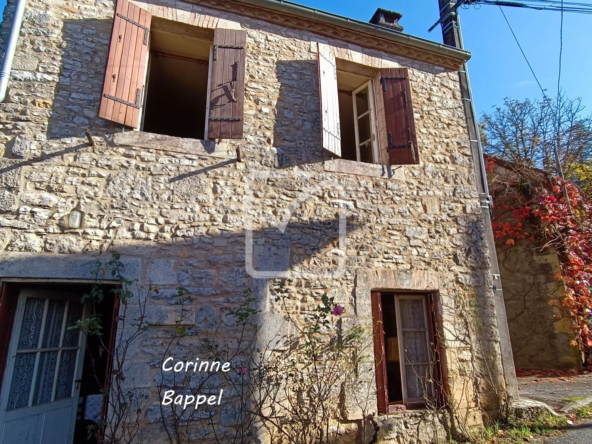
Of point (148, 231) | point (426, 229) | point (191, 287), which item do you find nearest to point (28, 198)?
point (148, 231)

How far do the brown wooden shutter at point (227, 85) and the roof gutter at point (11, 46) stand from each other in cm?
182

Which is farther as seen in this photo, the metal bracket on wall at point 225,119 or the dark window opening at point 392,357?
the dark window opening at point 392,357

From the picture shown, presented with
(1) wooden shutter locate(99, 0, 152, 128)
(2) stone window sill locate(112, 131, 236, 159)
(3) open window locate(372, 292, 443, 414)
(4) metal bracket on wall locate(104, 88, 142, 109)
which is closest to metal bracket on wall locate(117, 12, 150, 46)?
(1) wooden shutter locate(99, 0, 152, 128)

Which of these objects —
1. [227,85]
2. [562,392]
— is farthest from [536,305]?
[227,85]

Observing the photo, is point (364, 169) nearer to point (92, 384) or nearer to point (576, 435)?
point (576, 435)

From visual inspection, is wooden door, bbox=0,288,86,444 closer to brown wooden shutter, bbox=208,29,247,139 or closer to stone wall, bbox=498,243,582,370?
brown wooden shutter, bbox=208,29,247,139

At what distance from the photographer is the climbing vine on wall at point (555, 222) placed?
5.90 meters

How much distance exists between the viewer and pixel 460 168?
4789 millimetres

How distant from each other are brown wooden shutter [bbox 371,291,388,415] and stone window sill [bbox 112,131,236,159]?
218 centimetres

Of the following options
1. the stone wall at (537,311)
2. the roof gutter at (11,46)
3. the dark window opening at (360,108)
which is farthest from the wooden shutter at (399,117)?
the roof gutter at (11,46)

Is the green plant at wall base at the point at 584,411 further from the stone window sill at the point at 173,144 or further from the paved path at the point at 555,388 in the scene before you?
the stone window sill at the point at 173,144

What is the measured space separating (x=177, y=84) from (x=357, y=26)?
8.75 ft

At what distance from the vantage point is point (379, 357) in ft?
12.5

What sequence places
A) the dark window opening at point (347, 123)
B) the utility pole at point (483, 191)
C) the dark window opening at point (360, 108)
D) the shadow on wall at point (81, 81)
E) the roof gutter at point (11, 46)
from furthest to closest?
the dark window opening at point (347, 123), the dark window opening at point (360, 108), the utility pole at point (483, 191), the shadow on wall at point (81, 81), the roof gutter at point (11, 46)
